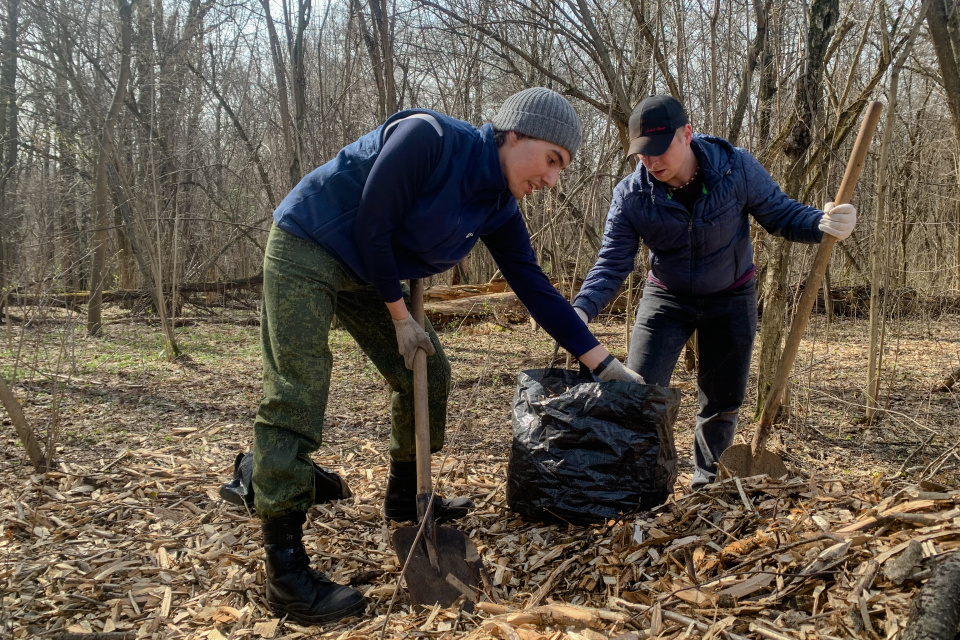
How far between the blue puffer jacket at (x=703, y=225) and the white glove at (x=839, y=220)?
116 millimetres

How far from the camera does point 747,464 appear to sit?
114 inches

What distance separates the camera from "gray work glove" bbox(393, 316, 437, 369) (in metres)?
2.43

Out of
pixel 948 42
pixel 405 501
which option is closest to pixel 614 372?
pixel 405 501

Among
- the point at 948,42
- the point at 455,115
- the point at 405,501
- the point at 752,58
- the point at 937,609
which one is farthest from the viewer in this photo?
the point at 455,115

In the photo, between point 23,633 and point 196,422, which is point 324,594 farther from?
point 196,422

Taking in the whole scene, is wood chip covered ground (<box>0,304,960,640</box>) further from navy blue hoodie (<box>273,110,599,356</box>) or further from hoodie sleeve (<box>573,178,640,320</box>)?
hoodie sleeve (<box>573,178,640,320</box>)

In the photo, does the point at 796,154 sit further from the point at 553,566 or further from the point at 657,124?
the point at 553,566

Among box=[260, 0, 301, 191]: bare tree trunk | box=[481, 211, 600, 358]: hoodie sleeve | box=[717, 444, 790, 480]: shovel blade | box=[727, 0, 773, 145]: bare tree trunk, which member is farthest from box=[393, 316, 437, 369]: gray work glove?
box=[260, 0, 301, 191]: bare tree trunk

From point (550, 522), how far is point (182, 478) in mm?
2132

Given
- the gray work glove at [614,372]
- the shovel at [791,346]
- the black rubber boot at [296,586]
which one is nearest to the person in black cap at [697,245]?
the shovel at [791,346]

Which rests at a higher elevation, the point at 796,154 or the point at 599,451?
the point at 796,154

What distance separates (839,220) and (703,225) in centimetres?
53

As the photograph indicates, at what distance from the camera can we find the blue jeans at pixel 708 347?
314 centimetres

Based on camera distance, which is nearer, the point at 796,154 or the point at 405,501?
the point at 405,501
